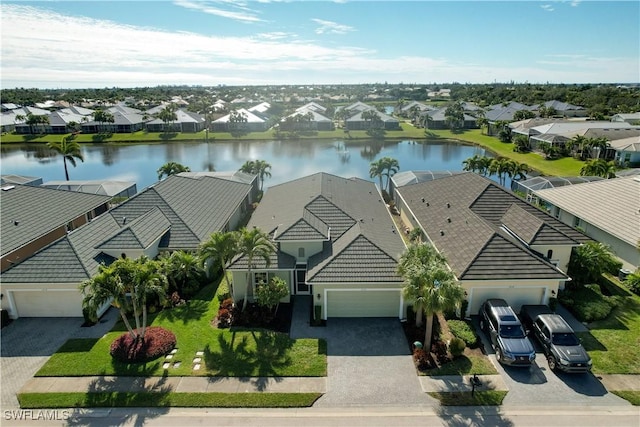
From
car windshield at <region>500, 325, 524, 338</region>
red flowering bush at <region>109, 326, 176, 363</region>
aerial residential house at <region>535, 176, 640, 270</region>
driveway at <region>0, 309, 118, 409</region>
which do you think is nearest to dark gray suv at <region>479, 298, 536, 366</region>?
car windshield at <region>500, 325, 524, 338</region>

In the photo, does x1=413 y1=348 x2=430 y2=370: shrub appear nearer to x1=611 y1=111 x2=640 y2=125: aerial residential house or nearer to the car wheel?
the car wheel

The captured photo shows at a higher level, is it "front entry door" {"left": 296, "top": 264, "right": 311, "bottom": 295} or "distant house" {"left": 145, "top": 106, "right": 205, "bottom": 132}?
"distant house" {"left": 145, "top": 106, "right": 205, "bottom": 132}

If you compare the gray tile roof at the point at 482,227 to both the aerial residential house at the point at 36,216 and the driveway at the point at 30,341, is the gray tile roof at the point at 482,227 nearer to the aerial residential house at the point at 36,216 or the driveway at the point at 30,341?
the driveway at the point at 30,341

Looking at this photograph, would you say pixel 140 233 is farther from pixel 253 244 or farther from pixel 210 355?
pixel 210 355

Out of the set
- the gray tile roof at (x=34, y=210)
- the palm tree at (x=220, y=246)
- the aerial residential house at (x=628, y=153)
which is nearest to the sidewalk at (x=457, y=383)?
the palm tree at (x=220, y=246)

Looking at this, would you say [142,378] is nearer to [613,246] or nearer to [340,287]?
[340,287]
